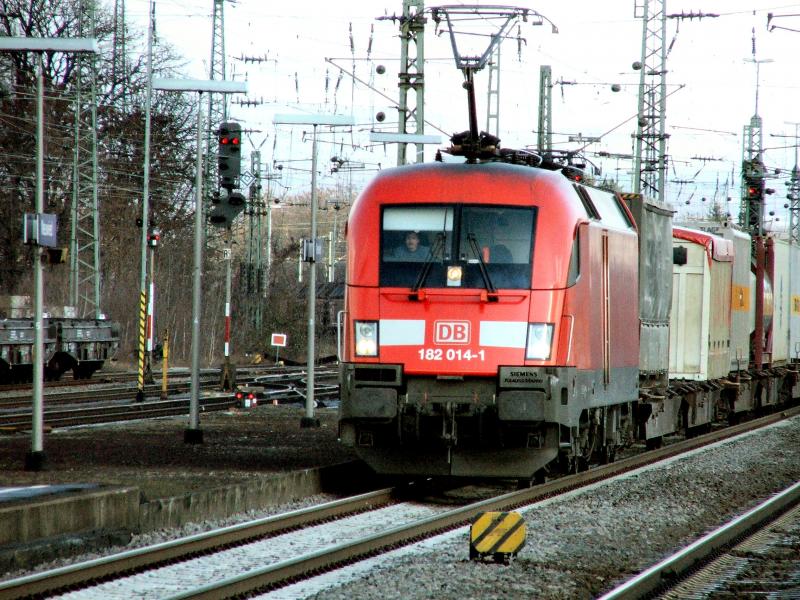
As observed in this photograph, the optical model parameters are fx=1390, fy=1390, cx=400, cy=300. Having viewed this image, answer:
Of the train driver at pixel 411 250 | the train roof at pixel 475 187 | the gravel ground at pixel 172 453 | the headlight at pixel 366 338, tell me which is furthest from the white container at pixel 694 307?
the headlight at pixel 366 338

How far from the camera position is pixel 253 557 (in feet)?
35.3

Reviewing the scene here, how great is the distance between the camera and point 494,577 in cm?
970

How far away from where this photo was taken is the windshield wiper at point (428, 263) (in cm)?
1370

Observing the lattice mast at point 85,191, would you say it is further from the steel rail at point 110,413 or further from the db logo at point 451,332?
the db logo at point 451,332

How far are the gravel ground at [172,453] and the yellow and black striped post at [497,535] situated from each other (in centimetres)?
360

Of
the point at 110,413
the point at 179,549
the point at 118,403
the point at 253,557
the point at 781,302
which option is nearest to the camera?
the point at 179,549

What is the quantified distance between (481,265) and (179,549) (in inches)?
181

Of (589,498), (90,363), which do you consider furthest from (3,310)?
(589,498)

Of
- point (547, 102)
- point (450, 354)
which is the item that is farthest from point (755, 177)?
point (450, 354)

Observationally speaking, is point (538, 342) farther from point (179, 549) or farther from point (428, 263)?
point (179, 549)

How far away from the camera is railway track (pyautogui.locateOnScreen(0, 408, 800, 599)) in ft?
29.8

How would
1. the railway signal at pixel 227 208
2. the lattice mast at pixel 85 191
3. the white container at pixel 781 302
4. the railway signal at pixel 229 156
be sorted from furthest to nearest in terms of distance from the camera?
the lattice mast at pixel 85 191, the white container at pixel 781 302, the railway signal at pixel 229 156, the railway signal at pixel 227 208

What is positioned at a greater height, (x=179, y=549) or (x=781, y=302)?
(x=781, y=302)

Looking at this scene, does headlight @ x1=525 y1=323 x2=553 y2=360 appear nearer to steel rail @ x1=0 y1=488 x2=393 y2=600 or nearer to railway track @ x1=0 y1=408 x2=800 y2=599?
railway track @ x1=0 y1=408 x2=800 y2=599
